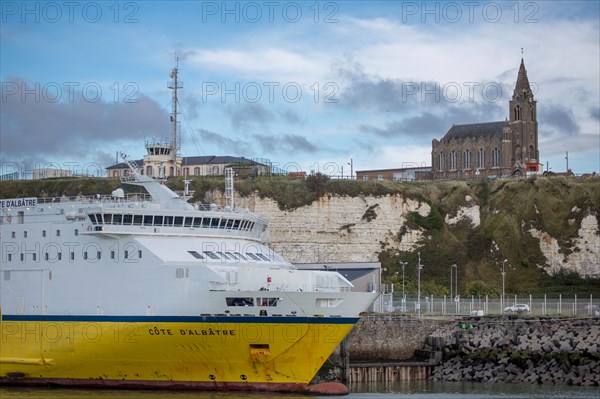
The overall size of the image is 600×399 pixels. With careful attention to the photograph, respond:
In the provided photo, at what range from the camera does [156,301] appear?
3609 cm

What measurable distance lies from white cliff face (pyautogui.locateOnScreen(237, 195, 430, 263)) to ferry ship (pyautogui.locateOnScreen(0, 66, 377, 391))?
122 feet

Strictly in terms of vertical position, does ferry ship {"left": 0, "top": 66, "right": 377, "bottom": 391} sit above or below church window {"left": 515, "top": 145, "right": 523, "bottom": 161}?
below

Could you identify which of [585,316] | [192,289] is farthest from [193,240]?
[585,316]

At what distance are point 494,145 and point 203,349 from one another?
80682 millimetres

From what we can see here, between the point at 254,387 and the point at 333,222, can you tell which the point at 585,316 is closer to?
the point at 254,387

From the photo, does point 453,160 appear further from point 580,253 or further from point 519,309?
point 519,309

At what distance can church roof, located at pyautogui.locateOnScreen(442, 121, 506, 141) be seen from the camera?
372 feet

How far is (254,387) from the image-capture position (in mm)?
35469

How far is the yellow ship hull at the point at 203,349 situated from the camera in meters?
35.4

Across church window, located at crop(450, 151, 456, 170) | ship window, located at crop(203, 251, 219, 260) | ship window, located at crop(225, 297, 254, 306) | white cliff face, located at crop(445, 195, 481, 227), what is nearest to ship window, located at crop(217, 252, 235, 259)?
ship window, located at crop(203, 251, 219, 260)

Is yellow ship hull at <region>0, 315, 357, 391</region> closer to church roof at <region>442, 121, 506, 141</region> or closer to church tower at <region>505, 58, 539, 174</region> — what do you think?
church tower at <region>505, 58, 539, 174</region>

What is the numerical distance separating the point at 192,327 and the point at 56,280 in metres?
6.39

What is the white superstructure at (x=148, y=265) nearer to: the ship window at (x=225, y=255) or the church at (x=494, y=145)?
the ship window at (x=225, y=255)

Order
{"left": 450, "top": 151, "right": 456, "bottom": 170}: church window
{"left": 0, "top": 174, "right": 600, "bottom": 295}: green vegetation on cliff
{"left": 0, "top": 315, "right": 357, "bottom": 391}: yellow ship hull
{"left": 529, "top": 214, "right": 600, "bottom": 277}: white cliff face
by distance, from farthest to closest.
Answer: {"left": 450, "top": 151, "right": 456, "bottom": 170}: church window < {"left": 529, "top": 214, "right": 600, "bottom": 277}: white cliff face < {"left": 0, "top": 174, "right": 600, "bottom": 295}: green vegetation on cliff < {"left": 0, "top": 315, "right": 357, "bottom": 391}: yellow ship hull
